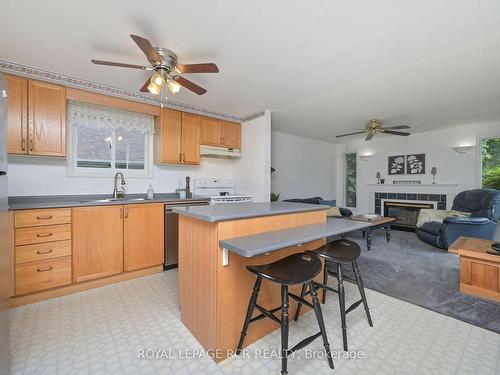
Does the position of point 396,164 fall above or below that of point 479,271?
above

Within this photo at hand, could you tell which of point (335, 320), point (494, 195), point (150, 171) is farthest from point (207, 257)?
point (494, 195)

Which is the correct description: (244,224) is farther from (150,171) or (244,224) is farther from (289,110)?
(289,110)

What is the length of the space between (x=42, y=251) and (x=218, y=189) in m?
2.43

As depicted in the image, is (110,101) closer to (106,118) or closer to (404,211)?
(106,118)

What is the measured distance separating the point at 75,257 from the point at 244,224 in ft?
6.49

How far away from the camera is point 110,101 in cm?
284

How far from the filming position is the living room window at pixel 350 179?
21.2 feet

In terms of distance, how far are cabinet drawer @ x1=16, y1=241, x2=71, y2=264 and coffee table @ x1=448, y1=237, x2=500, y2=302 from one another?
3978 mm

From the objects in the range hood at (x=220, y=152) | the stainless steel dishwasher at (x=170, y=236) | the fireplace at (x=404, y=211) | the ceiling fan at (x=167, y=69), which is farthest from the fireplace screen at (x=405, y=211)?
the ceiling fan at (x=167, y=69)

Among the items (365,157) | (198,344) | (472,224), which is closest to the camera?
(198,344)

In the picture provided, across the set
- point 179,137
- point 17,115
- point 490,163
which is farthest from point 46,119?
point 490,163

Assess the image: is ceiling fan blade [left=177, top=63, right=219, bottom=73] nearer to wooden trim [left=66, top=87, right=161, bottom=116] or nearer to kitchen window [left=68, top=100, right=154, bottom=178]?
wooden trim [left=66, top=87, right=161, bottom=116]

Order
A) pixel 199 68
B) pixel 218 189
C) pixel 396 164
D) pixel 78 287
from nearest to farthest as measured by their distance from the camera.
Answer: pixel 199 68 < pixel 78 287 < pixel 218 189 < pixel 396 164

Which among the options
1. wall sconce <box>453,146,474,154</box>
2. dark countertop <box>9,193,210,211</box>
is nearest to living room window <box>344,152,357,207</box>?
wall sconce <box>453,146,474,154</box>
